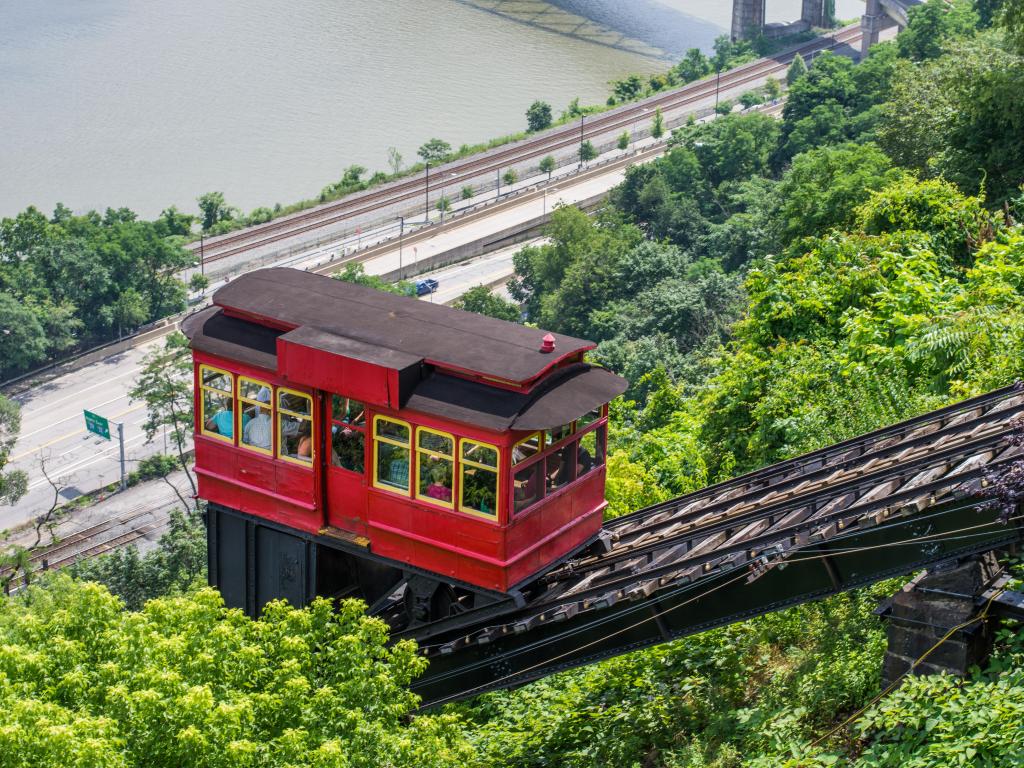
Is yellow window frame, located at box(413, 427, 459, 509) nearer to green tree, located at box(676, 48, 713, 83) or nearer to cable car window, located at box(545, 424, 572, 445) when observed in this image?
cable car window, located at box(545, 424, 572, 445)

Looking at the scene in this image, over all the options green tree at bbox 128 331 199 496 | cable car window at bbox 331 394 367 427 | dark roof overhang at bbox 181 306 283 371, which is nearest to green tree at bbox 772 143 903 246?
dark roof overhang at bbox 181 306 283 371

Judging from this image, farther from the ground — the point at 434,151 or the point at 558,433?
the point at 558,433

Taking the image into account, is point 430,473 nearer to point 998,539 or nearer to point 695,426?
point 998,539

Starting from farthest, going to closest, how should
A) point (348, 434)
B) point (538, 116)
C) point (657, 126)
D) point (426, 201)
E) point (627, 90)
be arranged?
point (627, 90), point (538, 116), point (657, 126), point (426, 201), point (348, 434)

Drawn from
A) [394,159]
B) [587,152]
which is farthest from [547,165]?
[394,159]

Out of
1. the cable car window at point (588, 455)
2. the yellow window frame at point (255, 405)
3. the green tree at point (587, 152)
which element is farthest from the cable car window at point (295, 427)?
the green tree at point (587, 152)

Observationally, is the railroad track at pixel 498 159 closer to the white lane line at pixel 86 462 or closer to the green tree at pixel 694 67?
the green tree at pixel 694 67

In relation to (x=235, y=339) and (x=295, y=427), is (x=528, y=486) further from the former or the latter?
(x=235, y=339)
